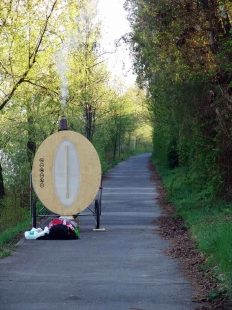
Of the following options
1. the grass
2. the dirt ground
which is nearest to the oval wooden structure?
the dirt ground

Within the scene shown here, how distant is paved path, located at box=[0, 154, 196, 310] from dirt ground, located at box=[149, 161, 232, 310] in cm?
15

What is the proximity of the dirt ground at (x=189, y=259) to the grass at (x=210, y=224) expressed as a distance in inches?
5.0

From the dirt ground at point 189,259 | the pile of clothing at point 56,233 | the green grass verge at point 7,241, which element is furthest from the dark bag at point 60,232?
the dirt ground at point 189,259

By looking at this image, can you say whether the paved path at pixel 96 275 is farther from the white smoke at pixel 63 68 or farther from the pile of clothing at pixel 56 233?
→ the white smoke at pixel 63 68

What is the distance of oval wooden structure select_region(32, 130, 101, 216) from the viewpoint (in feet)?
49.6

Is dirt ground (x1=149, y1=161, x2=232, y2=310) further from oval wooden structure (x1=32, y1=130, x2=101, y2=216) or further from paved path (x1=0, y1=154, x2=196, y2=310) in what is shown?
oval wooden structure (x1=32, y1=130, x2=101, y2=216)

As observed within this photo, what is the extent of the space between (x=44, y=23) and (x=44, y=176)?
672cm

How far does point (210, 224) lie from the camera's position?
13.6 meters

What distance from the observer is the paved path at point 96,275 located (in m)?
7.31

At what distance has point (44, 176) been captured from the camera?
15.2 m

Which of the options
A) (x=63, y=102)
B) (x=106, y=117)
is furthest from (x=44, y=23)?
(x=106, y=117)

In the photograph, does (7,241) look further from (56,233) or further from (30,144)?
(30,144)

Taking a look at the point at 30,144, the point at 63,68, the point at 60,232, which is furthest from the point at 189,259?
the point at 30,144

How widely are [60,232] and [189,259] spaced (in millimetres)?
3616
